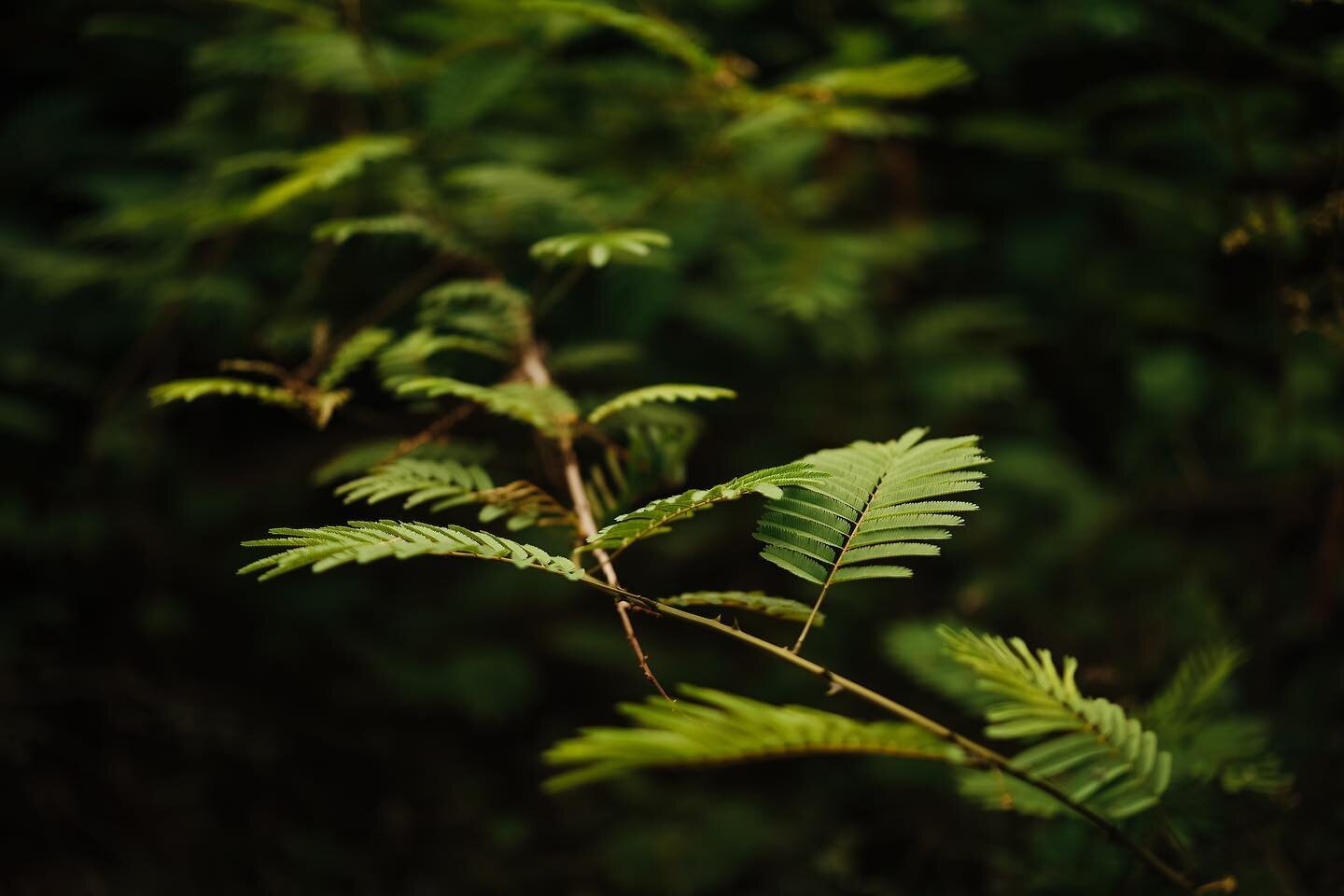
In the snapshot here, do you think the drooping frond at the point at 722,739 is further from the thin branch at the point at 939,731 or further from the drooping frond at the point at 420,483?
the drooping frond at the point at 420,483

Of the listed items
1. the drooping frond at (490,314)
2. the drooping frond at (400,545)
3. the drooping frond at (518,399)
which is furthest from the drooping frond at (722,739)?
the drooping frond at (490,314)

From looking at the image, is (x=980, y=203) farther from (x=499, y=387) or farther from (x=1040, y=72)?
(x=499, y=387)

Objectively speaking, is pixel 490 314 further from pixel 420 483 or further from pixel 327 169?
pixel 420 483

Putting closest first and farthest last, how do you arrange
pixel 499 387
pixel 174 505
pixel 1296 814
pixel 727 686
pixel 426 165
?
pixel 499 387, pixel 1296 814, pixel 426 165, pixel 174 505, pixel 727 686

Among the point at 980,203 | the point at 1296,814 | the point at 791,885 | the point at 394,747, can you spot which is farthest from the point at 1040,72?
the point at 394,747

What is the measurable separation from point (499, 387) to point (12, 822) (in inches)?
73.6

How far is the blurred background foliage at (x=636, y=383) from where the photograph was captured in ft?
4.98

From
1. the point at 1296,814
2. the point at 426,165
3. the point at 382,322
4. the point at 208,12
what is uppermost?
the point at 208,12

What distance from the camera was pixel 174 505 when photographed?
207 cm

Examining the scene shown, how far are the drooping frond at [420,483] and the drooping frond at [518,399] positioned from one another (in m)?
0.08

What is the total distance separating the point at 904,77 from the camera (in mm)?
1070

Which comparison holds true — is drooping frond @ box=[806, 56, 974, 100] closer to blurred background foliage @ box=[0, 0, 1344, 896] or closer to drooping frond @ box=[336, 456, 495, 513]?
blurred background foliage @ box=[0, 0, 1344, 896]

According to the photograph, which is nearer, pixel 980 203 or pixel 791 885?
pixel 791 885

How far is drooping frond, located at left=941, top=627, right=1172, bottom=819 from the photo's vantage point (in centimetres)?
59
